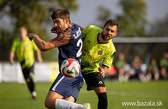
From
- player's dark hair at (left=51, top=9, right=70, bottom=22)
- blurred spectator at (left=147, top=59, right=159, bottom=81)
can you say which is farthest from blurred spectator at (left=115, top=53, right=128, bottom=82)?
player's dark hair at (left=51, top=9, right=70, bottom=22)

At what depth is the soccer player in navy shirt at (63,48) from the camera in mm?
4082

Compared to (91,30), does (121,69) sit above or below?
below

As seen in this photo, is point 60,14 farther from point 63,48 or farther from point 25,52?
point 25,52

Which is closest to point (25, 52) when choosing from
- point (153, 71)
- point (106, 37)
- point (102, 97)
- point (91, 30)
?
point (91, 30)

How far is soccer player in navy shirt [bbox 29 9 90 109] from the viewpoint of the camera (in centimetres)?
408

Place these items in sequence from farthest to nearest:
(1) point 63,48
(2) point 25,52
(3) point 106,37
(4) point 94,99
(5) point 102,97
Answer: (2) point 25,52 < (4) point 94,99 < (5) point 102,97 < (3) point 106,37 < (1) point 63,48

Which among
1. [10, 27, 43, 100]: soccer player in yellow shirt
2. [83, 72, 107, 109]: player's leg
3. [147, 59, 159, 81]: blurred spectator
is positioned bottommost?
[147, 59, 159, 81]: blurred spectator

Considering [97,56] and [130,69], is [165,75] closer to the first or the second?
[130,69]

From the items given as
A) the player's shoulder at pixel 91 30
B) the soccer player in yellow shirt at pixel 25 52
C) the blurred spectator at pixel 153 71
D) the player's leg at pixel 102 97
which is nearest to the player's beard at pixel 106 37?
the player's shoulder at pixel 91 30

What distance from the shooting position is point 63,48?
4.28 m

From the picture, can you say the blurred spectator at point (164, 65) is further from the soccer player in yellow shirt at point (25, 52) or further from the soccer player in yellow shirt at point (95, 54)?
the soccer player in yellow shirt at point (95, 54)

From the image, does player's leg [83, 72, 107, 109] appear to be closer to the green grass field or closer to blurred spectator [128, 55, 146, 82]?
the green grass field

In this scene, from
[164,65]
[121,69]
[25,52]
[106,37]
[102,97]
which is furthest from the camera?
[164,65]

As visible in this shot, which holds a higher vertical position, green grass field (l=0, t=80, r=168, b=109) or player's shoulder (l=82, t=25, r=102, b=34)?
player's shoulder (l=82, t=25, r=102, b=34)
